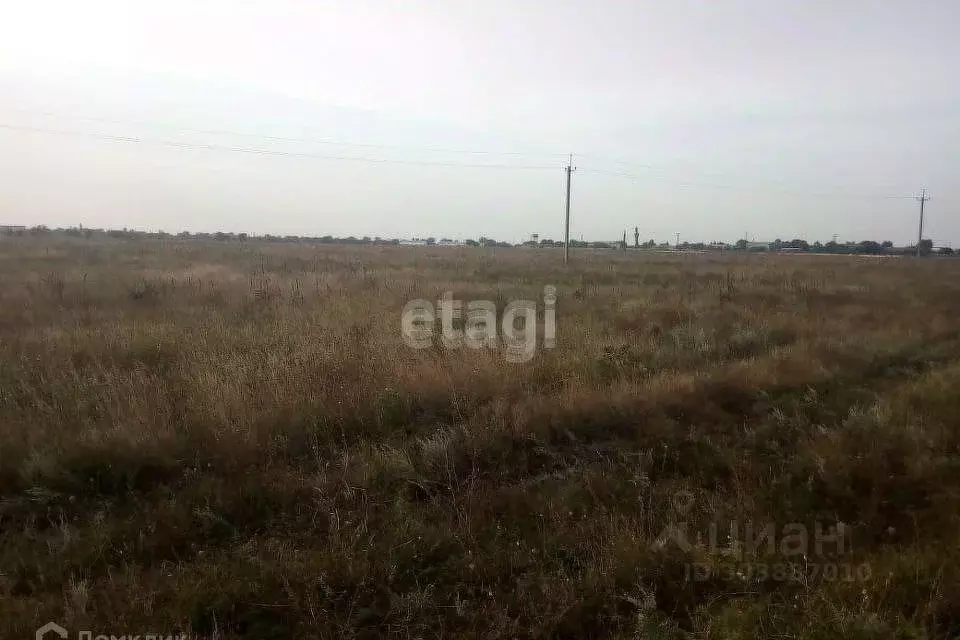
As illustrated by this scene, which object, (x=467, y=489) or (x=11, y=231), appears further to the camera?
(x=11, y=231)

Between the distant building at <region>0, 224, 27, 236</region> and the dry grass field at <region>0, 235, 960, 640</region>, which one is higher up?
the distant building at <region>0, 224, 27, 236</region>

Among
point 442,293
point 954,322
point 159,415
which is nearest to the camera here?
point 159,415

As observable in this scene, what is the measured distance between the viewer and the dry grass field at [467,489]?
10.0 ft

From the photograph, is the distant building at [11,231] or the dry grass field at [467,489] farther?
the distant building at [11,231]

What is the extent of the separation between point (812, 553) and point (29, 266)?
25.5 m

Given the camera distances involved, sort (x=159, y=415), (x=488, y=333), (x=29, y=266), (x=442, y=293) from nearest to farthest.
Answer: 1. (x=159, y=415)
2. (x=488, y=333)
3. (x=442, y=293)
4. (x=29, y=266)

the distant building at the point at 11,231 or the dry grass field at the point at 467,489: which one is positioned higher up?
the distant building at the point at 11,231

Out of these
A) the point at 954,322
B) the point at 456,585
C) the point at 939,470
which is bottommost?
the point at 456,585

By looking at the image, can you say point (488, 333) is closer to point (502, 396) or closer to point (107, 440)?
point (502, 396)

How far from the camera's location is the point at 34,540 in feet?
12.1

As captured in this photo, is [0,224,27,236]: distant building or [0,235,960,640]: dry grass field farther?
[0,224,27,236]: distant building

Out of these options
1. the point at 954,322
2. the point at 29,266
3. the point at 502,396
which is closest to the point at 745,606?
the point at 502,396

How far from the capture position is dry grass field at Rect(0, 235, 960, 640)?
120 inches

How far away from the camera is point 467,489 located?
4402 millimetres
